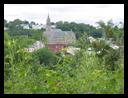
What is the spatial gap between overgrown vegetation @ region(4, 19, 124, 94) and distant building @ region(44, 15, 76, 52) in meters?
0.08

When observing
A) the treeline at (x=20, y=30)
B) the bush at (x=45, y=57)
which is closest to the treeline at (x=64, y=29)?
the treeline at (x=20, y=30)

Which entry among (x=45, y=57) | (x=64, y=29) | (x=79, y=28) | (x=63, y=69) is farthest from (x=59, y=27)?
(x=63, y=69)

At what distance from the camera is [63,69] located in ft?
11.8

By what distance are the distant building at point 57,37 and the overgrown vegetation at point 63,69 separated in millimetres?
78

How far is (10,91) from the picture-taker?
329 centimetres

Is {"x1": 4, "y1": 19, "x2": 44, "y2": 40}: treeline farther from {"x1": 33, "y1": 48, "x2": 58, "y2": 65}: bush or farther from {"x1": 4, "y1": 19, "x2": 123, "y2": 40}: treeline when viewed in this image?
{"x1": 33, "y1": 48, "x2": 58, "y2": 65}: bush

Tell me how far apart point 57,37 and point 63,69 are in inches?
14.1

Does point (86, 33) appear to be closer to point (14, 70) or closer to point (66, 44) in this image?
point (66, 44)

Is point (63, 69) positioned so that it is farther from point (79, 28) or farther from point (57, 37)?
point (79, 28)

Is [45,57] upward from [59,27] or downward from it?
downward

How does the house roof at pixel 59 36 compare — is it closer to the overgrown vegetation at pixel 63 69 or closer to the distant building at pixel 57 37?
the distant building at pixel 57 37

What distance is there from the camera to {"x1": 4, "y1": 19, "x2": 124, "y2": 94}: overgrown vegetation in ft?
11.1
